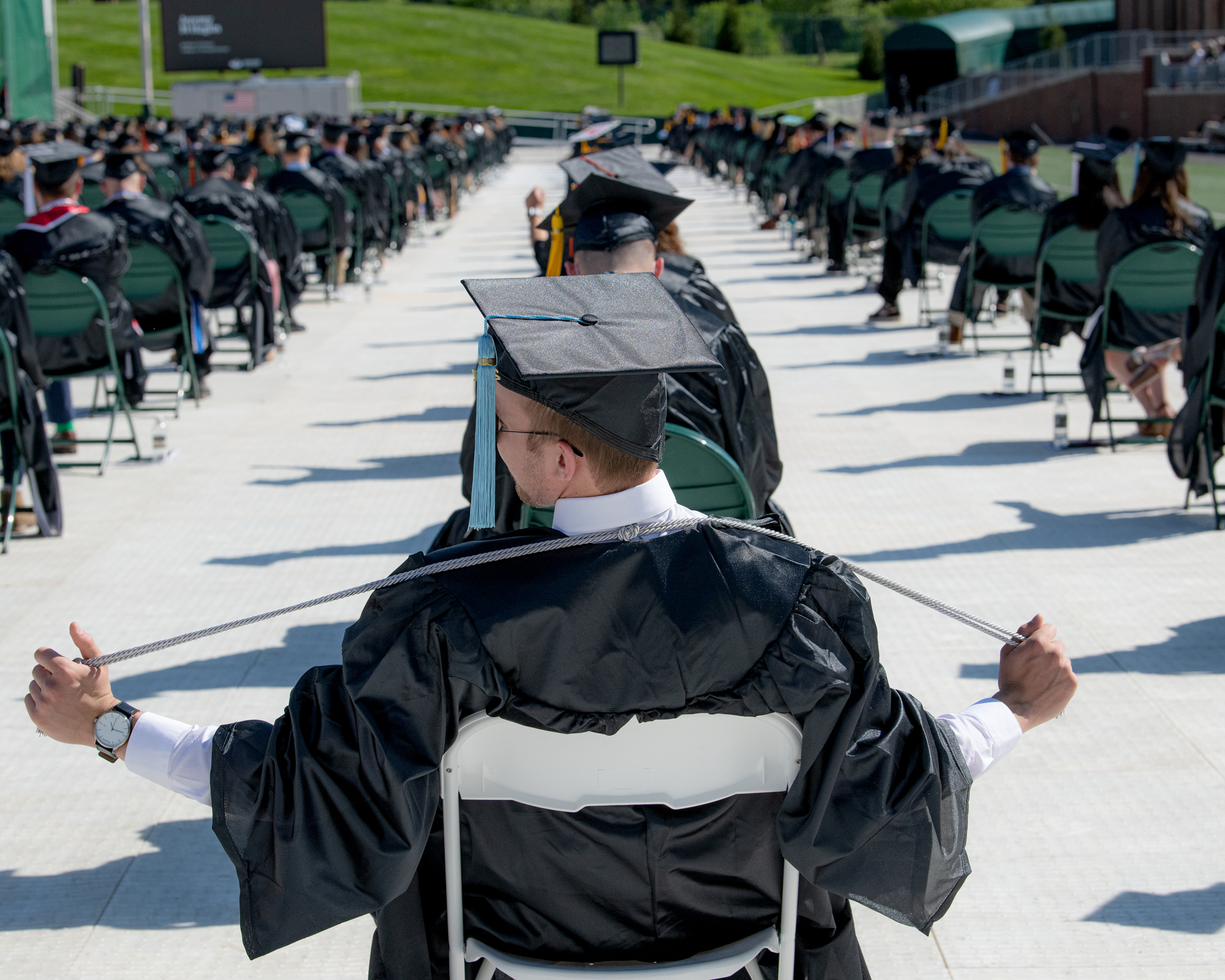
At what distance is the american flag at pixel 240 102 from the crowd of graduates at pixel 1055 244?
109ft


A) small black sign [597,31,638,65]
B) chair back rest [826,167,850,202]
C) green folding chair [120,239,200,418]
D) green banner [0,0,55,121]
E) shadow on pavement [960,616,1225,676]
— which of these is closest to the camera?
shadow on pavement [960,616,1225,676]

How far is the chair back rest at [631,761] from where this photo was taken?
6.51 ft

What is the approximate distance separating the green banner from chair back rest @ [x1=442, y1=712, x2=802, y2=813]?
2292cm

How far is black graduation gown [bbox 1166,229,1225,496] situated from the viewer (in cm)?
615

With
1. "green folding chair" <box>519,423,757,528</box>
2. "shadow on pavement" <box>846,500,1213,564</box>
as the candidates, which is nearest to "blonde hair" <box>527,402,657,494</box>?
"green folding chair" <box>519,423,757,528</box>

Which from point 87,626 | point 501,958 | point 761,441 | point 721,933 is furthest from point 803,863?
point 87,626

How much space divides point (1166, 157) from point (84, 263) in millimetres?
5759

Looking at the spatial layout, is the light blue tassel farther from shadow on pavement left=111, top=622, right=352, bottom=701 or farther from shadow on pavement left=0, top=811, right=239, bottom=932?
shadow on pavement left=111, top=622, right=352, bottom=701

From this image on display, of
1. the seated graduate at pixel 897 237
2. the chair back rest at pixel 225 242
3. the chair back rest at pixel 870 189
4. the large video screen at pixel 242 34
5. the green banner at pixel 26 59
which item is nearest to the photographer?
the chair back rest at pixel 225 242

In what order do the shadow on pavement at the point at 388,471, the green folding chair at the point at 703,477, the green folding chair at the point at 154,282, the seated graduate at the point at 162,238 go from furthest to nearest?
1. the seated graduate at the point at 162,238
2. the green folding chair at the point at 154,282
3. the shadow on pavement at the point at 388,471
4. the green folding chair at the point at 703,477

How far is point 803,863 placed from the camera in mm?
2055

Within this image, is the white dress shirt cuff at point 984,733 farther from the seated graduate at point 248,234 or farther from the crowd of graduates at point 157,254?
the seated graduate at point 248,234

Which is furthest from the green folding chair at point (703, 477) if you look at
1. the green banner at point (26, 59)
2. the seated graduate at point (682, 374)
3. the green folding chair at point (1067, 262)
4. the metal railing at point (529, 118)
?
the metal railing at point (529, 118)

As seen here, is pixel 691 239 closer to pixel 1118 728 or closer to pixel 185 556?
pixel 185 556
